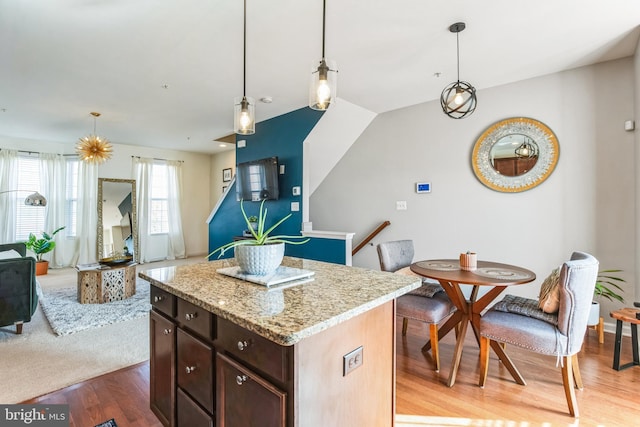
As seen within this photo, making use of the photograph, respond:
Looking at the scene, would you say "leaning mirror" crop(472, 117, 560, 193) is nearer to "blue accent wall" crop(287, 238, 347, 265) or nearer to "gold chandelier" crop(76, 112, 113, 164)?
"blue accent wall" crop(287, 238, 347, 265)

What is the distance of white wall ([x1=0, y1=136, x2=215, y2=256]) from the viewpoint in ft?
21.5

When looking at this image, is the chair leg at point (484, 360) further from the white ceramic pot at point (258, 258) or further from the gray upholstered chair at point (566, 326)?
the white ceramic pot at point (258, 258)

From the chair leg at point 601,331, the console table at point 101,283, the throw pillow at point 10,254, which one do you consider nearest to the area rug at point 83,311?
the console table at point 101,283

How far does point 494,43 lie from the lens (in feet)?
8.71

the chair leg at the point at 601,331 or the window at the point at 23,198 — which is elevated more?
the window at the point at 23,198

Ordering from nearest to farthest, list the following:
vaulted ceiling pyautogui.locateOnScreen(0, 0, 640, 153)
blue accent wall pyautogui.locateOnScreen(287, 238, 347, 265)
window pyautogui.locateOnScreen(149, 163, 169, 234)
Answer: vaulted ceiling pyautogui.locateOnScreen(0, 0, 640, 153), blue accent wall pyautogui.locateOnScreen(287, 238, 347, 265), window pyautogui.locateOnScreen(149, 163, 169, 234)

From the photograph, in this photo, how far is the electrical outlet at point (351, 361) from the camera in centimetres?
111

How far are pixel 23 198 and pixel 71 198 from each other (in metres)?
0.70

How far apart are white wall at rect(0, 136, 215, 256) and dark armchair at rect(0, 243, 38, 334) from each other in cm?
413

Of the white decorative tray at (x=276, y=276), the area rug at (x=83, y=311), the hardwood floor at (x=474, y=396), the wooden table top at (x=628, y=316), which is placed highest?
the white decorative tray at (x=276, y=276)

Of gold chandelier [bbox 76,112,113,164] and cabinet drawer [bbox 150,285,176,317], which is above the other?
gold chandelier [bbox 76,112,113,164]

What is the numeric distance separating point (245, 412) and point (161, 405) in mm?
856

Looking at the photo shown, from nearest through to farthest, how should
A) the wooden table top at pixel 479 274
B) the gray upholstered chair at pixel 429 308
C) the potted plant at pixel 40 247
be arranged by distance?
1. the wooden table top at pixel 479 274
2. the gray upholstered chair at pixel 429 308
3. the potted plant at pixel 40 247

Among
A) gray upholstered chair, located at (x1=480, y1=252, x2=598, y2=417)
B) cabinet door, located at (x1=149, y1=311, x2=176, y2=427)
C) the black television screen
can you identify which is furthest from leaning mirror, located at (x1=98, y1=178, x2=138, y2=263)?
gray upholstered chair, located at (x1=480, y1=252, x2=598, y2=417)
